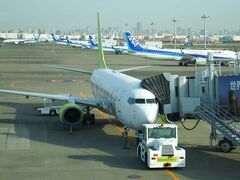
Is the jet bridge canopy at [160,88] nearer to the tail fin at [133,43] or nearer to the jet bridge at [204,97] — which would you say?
the jet bridge at [204,97]

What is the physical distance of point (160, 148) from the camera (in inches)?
841

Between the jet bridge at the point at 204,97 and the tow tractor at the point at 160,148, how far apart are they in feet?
9.71

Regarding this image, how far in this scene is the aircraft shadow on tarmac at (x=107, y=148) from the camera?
71.0 ft

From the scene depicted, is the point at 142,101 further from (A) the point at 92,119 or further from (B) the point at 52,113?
(B) the point at 52,113

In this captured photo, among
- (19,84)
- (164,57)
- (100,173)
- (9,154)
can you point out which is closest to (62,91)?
(19,84)

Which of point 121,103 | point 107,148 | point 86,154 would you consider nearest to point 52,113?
point 107,148

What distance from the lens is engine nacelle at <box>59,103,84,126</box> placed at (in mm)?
31000

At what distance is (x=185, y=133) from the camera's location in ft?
103

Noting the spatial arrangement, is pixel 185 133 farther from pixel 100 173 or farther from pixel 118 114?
pixel 100 173

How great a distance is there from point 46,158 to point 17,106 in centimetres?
2091

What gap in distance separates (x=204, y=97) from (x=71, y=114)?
31.6 feet

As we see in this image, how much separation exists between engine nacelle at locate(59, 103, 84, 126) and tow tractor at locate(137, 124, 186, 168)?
8380 millimetres

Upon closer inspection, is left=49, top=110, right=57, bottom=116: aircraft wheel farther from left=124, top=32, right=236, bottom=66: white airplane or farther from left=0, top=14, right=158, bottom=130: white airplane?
left=124, top=32, right=236, bottom=66: white airplane

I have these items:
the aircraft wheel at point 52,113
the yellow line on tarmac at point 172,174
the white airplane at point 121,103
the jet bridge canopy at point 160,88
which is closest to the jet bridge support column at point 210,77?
the jet bridge canopy at point 160,88
